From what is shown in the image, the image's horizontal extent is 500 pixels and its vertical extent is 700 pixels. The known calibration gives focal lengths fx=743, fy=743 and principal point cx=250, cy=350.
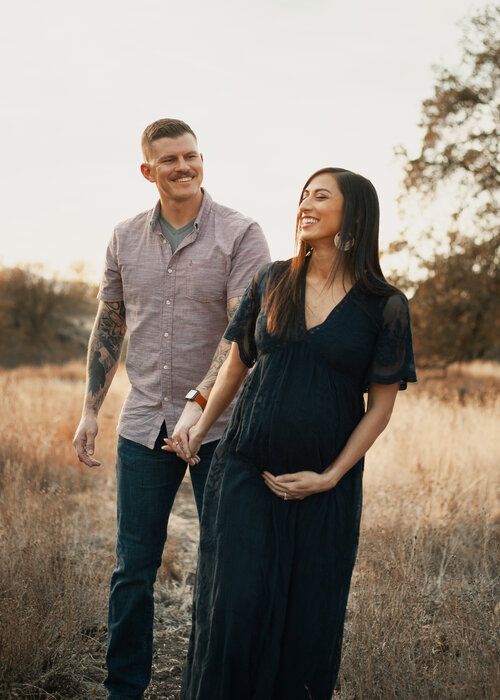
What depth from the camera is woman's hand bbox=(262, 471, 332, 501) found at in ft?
7.51

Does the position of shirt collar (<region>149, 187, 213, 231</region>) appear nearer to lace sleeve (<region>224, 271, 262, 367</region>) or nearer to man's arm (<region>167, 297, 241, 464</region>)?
man's arm (<region>167, 297, 241, 464</region>)

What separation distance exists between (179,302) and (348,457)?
1056 mm

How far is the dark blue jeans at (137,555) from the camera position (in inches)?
116

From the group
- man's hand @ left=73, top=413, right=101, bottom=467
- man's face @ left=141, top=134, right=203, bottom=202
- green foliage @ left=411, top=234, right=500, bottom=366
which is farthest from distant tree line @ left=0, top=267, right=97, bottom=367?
man's face @ left=141, top=134, right=203, bottom=202

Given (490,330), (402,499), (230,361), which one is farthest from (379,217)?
(490,330)

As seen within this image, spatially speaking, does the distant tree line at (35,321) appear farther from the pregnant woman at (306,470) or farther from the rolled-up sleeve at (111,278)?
the pregnant woman at (306,470)

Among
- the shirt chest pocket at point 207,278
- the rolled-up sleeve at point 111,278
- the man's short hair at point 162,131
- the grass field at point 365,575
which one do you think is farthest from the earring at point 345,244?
the grass field at point 365,575

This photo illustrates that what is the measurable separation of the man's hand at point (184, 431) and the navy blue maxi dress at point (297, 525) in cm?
40

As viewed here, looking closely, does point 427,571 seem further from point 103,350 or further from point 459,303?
point 459,303

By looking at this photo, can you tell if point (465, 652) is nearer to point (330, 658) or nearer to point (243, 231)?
point (330, 658)

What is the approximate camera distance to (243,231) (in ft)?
9.85

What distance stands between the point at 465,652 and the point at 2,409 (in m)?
6.37

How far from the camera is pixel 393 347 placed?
2279mm

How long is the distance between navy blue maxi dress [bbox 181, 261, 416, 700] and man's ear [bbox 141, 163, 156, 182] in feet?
3.57
